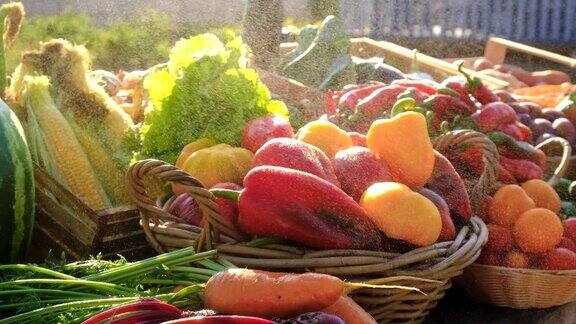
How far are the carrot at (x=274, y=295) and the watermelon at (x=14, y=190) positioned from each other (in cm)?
84

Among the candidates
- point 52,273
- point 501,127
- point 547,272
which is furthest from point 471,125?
point 52,273

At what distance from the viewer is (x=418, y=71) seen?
4.66m

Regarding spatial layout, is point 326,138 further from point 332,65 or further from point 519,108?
point 332,65

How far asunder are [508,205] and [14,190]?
1.43 meters

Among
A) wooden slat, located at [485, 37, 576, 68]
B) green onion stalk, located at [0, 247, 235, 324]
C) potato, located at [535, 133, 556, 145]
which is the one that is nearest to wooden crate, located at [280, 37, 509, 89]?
potato, located at [535, 133, 556, 145]

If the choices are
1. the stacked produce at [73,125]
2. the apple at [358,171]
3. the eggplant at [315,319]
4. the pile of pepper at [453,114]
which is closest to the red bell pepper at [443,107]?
the pile of pepper at [453,114]

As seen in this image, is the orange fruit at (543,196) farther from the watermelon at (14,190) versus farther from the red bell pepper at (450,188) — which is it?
the watermelon at (14,190)

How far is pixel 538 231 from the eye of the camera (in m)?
2.26

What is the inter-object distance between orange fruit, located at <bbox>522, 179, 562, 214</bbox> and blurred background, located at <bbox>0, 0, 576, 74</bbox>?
4.57 meters

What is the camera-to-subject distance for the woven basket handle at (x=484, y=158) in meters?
2.30

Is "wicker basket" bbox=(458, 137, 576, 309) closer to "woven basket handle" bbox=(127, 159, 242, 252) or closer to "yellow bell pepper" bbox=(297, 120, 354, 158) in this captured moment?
"yellow bell pepper" bbox=(297, 120, 354, 158)

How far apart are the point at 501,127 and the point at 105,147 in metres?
1.45

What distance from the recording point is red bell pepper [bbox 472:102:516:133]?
114 inches

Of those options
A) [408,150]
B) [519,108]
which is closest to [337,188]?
[408,150]
